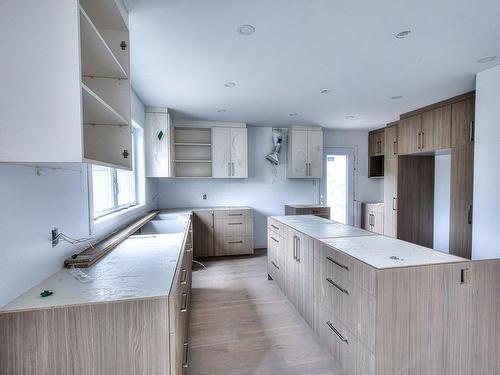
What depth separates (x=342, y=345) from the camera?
5.26ft

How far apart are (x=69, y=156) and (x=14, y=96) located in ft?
0.94

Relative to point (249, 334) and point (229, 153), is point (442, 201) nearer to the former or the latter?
point (229, 153)

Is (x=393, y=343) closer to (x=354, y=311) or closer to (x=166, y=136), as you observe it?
(x=354, y=311)

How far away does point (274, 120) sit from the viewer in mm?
4383

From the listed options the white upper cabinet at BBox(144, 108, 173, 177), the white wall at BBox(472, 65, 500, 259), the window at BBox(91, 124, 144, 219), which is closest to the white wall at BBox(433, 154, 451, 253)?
the white wall at BBox(472, 65, 500, 259)

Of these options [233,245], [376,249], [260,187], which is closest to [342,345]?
[376,249]

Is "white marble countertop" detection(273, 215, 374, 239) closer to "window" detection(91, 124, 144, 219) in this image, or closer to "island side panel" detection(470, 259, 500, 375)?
"island side panel" detection(470, 259, 500, 375)

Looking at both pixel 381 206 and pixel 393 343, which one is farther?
pixel 381 206

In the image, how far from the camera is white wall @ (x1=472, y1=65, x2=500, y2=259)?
2.34 metres

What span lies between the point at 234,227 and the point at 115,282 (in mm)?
3163

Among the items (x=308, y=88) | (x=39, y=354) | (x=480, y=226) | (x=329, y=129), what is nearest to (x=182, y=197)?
(x=308, y=88)

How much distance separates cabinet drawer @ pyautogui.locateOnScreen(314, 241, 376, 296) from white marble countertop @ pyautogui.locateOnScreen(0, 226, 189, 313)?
3.48ft

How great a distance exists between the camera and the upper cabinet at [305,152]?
15.5 ft

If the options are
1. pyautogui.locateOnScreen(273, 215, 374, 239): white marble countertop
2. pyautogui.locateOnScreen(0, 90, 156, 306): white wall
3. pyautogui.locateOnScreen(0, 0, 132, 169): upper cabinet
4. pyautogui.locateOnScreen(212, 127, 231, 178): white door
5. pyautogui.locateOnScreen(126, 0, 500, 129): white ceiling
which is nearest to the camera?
pyautogui.locateOnScreen(0, 0, 132, 169): upper cabinet
